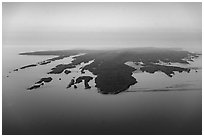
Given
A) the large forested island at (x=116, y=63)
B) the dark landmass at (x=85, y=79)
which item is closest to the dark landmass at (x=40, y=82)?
the large forested island at (x=116, y=63)

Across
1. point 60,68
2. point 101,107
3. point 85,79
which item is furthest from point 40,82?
point 101,107

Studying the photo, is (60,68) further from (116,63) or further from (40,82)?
(116,63)

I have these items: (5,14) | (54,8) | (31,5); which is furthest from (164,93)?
(5,14)

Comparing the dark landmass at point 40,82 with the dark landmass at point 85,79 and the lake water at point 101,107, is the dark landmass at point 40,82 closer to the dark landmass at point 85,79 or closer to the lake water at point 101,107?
the lake water at point 101,107

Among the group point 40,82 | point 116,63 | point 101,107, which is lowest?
point 101,107

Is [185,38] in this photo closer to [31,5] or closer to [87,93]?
[87,93]

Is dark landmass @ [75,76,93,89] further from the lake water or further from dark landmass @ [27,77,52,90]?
dark landmass @ [27,77,52,90]
